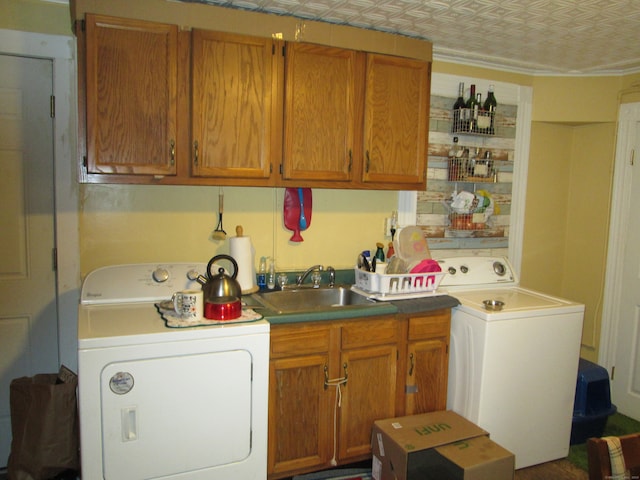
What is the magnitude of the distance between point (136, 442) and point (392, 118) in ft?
6.39

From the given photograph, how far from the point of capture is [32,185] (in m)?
2.34

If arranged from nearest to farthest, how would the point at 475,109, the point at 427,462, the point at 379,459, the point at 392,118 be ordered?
1. the point at 427,462
2. the point at 379,459
3. the point at 392,118
4. the point at 475,109

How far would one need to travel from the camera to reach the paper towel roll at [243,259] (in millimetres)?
2492

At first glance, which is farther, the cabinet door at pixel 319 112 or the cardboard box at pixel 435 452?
the cabinet door at pixel 319 112

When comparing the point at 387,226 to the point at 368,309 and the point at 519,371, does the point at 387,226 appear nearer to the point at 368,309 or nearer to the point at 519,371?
the point at 368,309

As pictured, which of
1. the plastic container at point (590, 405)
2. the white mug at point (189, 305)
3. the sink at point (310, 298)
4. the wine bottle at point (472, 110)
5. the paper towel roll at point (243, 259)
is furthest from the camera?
the wine bottle at point (472, 110)

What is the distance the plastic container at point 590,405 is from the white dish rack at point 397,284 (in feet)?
3.56

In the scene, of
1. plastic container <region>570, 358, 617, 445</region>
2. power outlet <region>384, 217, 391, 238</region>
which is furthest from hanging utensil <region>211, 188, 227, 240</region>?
plastic container <region>570, 358, 617, 445</region>

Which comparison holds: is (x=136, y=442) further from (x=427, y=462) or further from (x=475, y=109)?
(x=475, y=109)

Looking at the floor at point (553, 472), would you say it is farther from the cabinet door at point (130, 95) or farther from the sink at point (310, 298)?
the cabinet door at point (130, 95)

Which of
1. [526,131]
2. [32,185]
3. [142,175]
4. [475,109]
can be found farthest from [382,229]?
[32,185]

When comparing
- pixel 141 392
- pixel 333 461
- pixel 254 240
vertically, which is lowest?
pixel 333 461

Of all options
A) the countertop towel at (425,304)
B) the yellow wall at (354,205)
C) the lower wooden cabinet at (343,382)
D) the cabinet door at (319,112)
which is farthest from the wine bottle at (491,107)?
the lower wooden cabinet at (343,382)

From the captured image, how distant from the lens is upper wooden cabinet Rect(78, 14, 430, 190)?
6.84 feet
